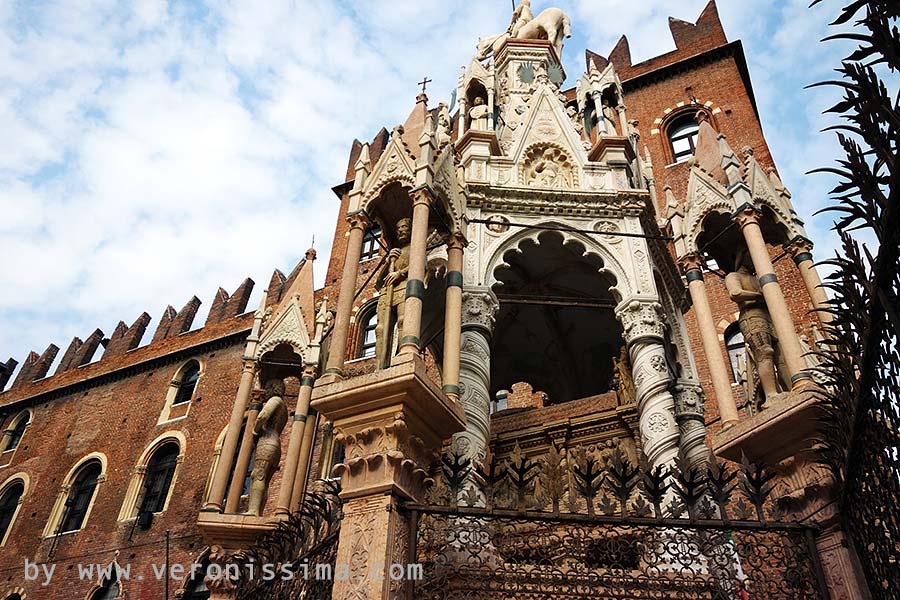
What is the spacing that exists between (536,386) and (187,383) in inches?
677

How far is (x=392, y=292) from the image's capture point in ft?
27.9

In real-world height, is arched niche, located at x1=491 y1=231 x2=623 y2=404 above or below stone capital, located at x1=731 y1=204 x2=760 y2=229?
above

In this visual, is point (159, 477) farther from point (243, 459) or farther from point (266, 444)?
point (266, 444)

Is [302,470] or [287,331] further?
[287,331]

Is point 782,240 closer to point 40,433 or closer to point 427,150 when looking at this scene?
point 427,150

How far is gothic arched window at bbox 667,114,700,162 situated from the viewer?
75.9ft

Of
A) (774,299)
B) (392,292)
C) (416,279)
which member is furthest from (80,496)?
(774,299)

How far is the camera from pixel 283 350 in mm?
11180

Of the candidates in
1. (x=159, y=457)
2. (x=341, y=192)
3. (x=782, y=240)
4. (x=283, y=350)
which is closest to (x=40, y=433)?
(x=159, y=457)

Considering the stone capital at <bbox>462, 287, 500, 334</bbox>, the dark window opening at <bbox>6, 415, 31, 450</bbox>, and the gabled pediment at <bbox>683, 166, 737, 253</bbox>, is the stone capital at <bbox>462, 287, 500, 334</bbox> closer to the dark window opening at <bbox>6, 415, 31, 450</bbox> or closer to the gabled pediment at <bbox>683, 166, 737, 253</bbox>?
the gabled pediment at <bbox>683, 166, 737, 253</bbox>

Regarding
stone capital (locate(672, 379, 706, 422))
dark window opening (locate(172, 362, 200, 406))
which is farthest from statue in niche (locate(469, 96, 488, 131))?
dark window opening (locate(172, 362, 200, 406))

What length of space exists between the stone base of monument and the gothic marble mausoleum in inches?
0.9

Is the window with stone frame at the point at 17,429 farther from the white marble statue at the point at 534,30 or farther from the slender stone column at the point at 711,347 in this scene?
the slender stone column at the point at 711,347

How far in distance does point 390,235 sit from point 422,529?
15.7 feet
